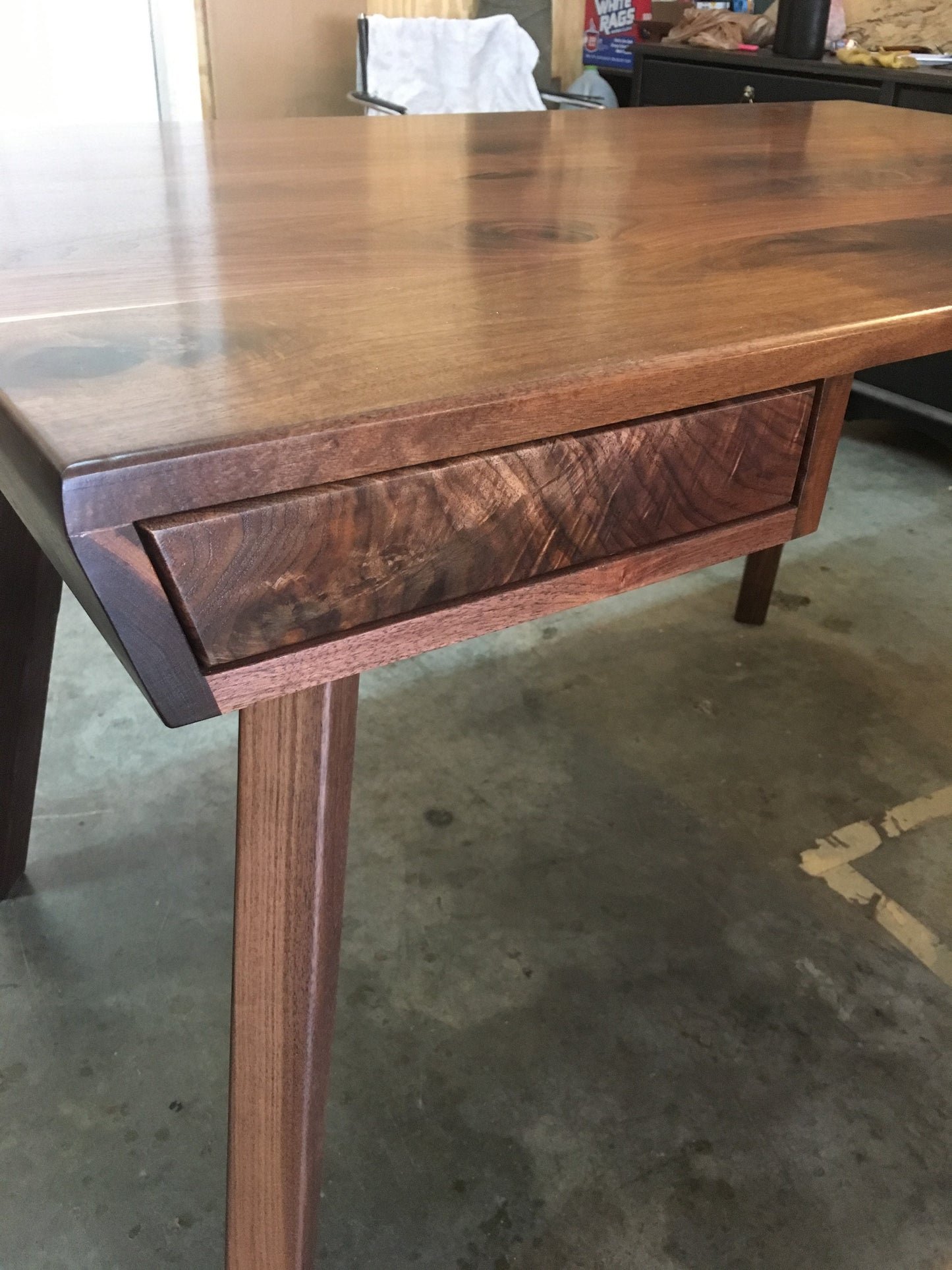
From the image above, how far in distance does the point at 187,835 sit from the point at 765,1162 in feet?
1.98

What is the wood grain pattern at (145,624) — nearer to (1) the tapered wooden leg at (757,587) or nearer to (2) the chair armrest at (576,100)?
(1) the tapered wooden leg at (757,587)

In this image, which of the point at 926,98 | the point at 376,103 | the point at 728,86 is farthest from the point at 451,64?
the point at 926,98

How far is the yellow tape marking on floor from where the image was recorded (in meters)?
0.92

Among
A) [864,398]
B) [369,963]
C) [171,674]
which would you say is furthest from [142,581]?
[864,398]

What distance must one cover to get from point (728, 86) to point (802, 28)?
7.7 inches

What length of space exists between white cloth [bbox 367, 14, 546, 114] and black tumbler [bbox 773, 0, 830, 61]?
21.8 inches

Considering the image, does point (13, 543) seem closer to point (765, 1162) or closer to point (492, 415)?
point (492, 415)

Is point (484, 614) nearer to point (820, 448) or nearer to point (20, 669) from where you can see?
point (820, 448)

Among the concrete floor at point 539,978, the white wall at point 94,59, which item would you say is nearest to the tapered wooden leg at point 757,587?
the concrete floor at point 539,978

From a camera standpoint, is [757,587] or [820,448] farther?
[757,587]

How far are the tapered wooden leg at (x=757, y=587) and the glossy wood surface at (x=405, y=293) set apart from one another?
512mm

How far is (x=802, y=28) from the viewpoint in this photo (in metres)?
2.01

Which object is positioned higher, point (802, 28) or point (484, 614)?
point (802, 28)

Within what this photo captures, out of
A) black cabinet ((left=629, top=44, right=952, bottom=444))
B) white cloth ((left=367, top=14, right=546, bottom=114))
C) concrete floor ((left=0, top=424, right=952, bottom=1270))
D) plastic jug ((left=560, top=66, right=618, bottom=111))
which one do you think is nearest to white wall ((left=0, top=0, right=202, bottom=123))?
white cloth ((left=367, top=14, right=546, bottom=114))
